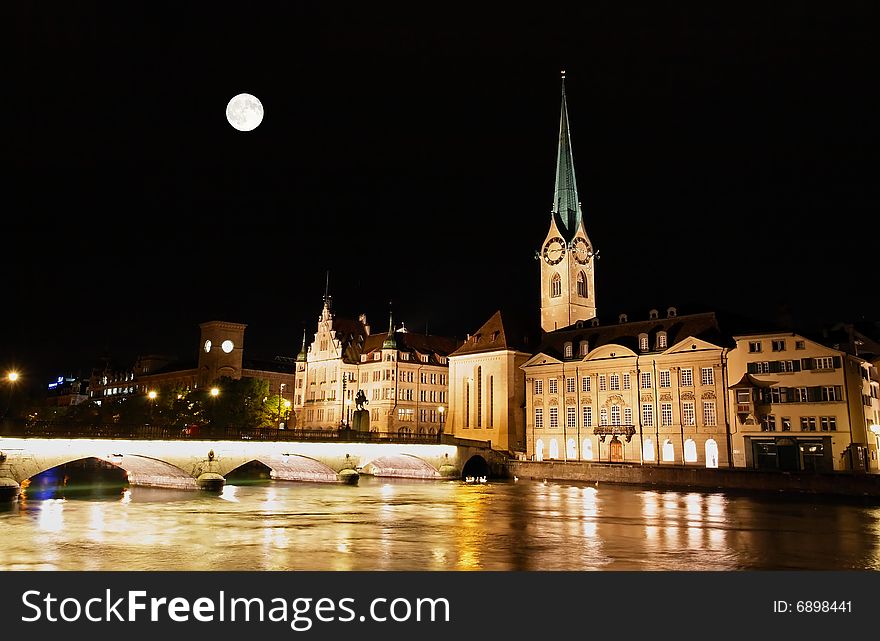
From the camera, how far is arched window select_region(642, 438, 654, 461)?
72875 millimetres

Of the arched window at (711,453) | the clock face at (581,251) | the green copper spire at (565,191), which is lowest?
the arched window at (711,453)

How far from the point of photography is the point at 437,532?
3319 cm

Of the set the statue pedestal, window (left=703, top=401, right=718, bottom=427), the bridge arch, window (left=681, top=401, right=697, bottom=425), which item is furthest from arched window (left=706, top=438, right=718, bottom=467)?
the statue pedestal

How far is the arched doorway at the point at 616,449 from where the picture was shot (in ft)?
247

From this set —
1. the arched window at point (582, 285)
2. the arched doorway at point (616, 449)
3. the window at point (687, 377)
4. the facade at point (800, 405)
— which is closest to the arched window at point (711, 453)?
the facade at point (800, 405)

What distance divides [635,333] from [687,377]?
8.62 m

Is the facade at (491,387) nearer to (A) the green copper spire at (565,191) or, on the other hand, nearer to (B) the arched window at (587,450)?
(B) the arched window at (587,450)

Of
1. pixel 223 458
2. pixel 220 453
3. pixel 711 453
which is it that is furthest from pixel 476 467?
pixel 220 453

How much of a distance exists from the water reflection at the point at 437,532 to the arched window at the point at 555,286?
59.5m

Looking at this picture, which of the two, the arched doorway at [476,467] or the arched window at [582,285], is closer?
the arched doorway at [476,467]

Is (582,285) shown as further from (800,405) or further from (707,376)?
(800,405)

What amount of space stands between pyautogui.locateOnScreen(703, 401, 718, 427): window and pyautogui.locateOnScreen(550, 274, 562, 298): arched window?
43.8 metres

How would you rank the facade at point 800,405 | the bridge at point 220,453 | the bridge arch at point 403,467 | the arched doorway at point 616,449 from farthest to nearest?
the bridge arch at point 403,467 → the arched doorway at point 616,449 → the facade at point 800,405 → the bridge at point 220,453

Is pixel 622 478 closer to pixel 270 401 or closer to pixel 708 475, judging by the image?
pixel 708 475
